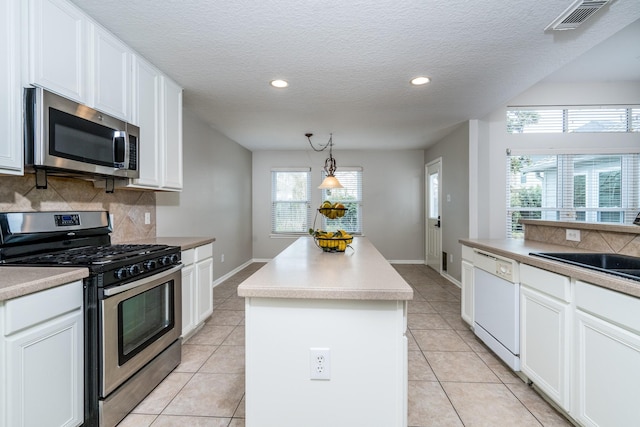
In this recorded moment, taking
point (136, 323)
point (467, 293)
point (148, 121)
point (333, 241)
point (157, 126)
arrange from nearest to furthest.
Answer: point (136, 323) → point (333, 241) → point (148, 121) → point (157, 126) → point (467, 293)

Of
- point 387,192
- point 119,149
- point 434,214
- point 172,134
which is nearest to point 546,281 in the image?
point 119,149

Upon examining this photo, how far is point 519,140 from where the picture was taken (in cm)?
420

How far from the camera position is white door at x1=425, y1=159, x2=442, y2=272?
17.9 ft

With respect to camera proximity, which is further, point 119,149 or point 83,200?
point 83,200

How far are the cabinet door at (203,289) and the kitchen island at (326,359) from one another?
5.59 feet

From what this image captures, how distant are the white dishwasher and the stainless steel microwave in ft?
9.39

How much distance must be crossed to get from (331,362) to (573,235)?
2.19 meters

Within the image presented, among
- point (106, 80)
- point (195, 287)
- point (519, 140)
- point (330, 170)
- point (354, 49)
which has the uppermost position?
point (354, 49)

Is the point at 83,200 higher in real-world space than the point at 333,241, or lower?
Answer: higher

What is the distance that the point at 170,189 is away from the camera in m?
2.85

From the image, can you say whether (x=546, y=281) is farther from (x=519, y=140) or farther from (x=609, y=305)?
(x=519, y=140)

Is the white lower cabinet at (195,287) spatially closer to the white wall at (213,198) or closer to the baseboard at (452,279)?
the white wall at (213,198)

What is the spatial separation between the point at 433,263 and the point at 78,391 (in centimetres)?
548

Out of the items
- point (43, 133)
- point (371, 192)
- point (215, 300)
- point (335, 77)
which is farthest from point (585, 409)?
point (371, 192)
